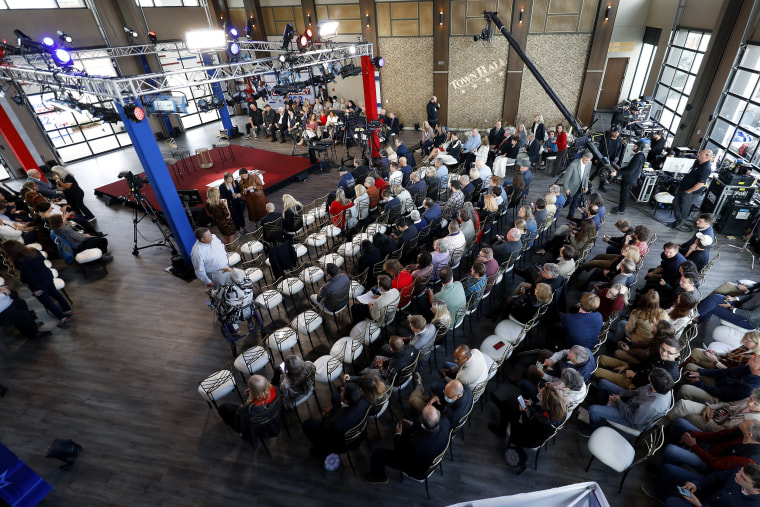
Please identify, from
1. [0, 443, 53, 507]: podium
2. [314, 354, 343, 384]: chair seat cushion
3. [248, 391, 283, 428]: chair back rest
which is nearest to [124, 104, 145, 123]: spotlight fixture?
[0, 443, 53, 507]: podium

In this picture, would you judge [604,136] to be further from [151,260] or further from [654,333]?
[151,260]

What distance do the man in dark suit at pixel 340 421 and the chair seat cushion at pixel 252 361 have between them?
3.67 feet

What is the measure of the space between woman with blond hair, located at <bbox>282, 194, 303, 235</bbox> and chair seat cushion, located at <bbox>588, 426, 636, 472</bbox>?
543 cm

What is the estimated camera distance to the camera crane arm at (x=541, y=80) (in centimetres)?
960

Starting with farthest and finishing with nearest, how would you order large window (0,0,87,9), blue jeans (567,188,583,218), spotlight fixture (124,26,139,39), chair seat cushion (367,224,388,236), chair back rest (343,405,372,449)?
spotlight fixture (124,26,139,39) < large window (0,0,87,9) < blue jeans (567,188,583,218) < chair seat cushion (367,224,388,236) < chair back rest (343,405,372,449)

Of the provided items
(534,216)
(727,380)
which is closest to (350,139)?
(534,216)

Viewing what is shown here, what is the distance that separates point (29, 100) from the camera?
1212 cm

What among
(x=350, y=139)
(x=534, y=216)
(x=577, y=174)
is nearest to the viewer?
(x=534, y=216)

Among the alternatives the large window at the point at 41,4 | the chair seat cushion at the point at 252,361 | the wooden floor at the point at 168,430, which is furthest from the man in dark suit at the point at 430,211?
the large window at the point at 41,4

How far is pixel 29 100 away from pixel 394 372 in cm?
1544

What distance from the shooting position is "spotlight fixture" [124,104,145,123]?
232 inches

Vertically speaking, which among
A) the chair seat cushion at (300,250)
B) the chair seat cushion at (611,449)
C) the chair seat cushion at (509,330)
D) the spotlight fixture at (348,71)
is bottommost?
the chair seat cushion at (611,449)

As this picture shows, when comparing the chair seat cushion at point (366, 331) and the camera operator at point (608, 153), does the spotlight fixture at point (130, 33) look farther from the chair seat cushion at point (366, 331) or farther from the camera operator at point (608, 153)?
the camera operator at point (608, 153)

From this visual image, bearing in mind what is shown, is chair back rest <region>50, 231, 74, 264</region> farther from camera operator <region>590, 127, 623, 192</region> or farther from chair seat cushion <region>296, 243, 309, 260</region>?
camera operator <region>590, 127, 623, 192</region>
